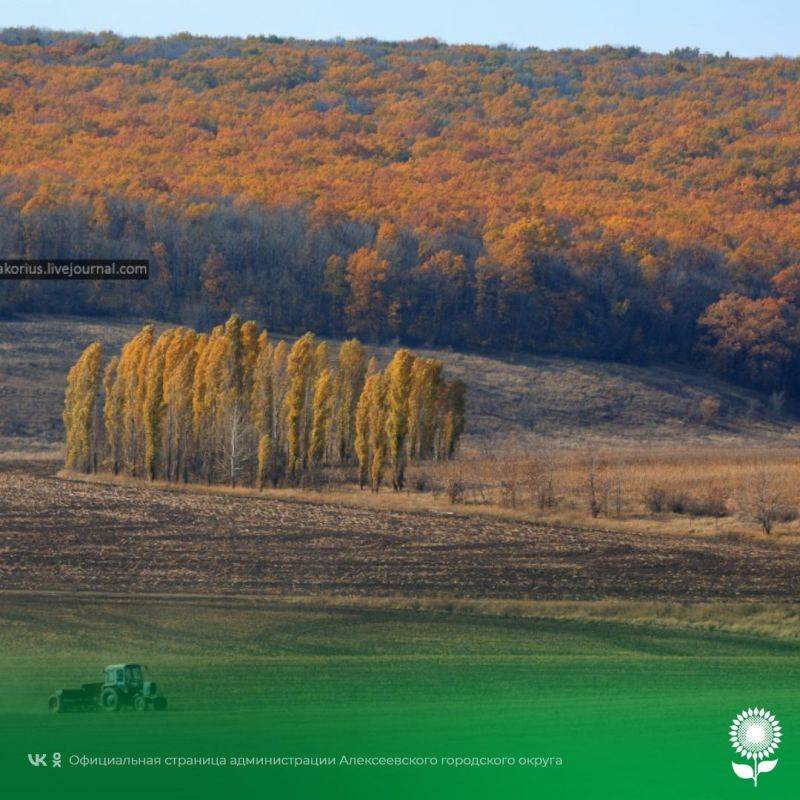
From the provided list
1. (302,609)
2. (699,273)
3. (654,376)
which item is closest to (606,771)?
(302,609)

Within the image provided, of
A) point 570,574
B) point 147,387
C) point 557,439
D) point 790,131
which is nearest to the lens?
point 570,574

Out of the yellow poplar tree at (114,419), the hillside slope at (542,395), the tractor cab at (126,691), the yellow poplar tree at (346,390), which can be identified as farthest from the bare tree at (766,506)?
the hillside slope at (542,395)

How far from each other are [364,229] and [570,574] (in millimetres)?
95318

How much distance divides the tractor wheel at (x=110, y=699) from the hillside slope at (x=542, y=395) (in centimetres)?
6833

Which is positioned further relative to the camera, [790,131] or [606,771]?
[790,131]

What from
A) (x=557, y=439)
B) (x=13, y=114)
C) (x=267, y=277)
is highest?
(x=13, y=114)

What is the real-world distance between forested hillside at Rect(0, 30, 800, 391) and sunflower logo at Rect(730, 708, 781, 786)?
97227mm

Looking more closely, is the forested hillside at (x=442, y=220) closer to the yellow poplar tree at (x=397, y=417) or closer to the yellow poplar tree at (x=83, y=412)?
the yellow poplar tree at (x=83, y=412)

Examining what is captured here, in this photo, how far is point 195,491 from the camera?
189 ft

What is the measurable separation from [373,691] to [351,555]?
1750 cm

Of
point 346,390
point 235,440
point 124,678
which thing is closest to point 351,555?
point 124,678

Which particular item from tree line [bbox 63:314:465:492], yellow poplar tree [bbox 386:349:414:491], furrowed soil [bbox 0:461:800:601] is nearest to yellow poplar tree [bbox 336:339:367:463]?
tree line [bbox 63:314:465:492]

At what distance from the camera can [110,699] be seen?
18.7 metres

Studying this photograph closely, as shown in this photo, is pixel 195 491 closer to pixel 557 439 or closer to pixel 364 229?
pixel 557 439
